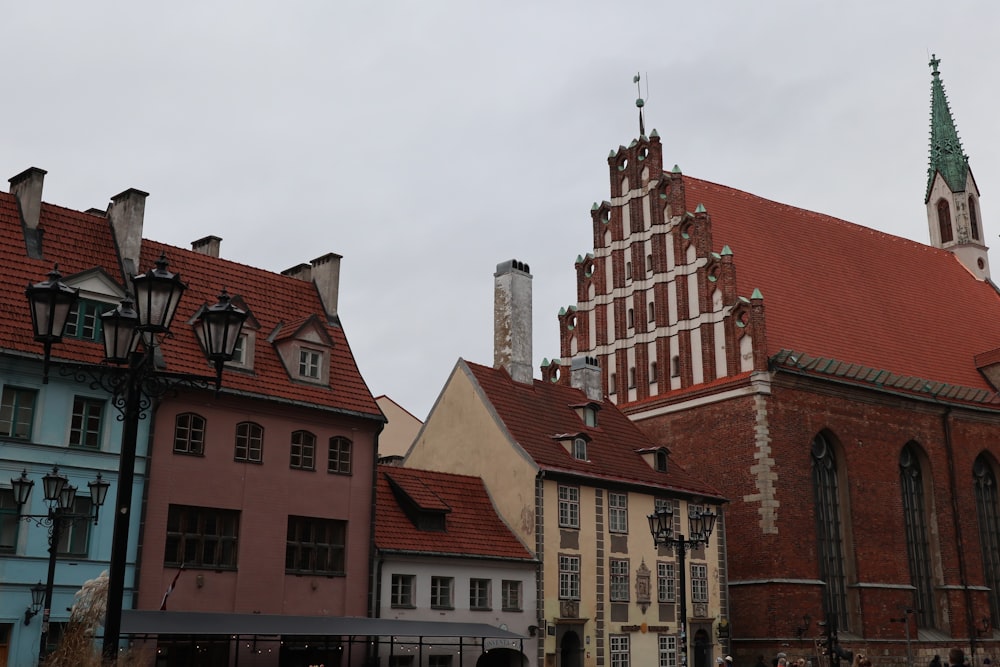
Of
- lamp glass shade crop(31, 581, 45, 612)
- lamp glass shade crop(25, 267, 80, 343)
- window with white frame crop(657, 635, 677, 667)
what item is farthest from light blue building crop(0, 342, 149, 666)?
window with white frame crop(657, 635, 677, 667)

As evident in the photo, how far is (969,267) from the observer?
53.9 metres

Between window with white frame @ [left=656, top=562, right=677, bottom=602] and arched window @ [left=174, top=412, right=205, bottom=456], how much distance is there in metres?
15.6

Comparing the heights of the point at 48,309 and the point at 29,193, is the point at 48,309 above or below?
below

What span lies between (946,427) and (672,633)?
638 inches

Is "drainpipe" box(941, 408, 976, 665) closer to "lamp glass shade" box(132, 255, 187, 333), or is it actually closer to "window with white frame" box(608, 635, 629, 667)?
"window with white frame" box(608, 635, 629, 667)

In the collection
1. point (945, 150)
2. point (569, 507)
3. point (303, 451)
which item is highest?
point (945, 150)

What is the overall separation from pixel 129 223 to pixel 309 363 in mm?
5239

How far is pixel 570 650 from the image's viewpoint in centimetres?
3034

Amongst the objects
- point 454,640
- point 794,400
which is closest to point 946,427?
point 794,400

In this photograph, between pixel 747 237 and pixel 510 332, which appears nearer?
pixel 510 332

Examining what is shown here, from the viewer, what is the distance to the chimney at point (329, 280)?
93.6 ft

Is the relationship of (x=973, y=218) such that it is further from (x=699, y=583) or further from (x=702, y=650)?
(x=702, y=650)

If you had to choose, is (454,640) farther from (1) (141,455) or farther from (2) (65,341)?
(2) (65,341)

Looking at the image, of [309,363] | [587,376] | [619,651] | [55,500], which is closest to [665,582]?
[619,651]
